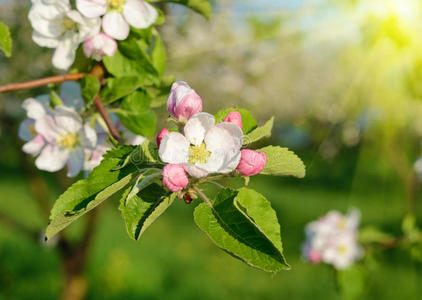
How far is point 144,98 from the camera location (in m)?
1.34

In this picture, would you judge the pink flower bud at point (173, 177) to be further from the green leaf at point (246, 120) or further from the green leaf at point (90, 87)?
the green leaf at point (90, 87)

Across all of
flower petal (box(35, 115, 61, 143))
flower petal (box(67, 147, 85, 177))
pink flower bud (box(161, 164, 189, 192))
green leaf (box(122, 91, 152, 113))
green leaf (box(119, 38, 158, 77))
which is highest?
pink flower bud (box(161, 164, 189, 192))

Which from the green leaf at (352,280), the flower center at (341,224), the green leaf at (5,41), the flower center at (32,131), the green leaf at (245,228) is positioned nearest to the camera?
the green leaf at (245,228)

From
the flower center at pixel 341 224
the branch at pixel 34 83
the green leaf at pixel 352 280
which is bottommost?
the green leaf at pixel 352 280

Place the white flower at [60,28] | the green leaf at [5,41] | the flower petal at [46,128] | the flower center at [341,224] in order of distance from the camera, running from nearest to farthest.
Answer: the green leaf at [5,41], the white flower at [60,28], the flower petal at [46,128], the flower center at [341,224]

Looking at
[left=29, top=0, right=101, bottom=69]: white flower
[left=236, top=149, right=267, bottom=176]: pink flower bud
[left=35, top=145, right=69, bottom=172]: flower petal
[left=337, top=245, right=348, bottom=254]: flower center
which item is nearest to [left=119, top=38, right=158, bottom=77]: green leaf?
[left=29, top=0, right=101, bottom=69]: white flower

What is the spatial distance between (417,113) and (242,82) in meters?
6.35

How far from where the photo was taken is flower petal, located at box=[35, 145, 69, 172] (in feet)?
4.50

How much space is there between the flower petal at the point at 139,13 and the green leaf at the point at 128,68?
0.32ft

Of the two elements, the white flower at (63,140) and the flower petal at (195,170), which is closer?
the flower petal at (195,170)

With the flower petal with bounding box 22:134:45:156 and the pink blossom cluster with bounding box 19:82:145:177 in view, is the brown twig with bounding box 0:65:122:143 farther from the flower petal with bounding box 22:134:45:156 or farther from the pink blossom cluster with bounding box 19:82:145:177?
the flower petal with bounding box 22:134:45:156

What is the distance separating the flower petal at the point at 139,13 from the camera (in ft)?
4.03

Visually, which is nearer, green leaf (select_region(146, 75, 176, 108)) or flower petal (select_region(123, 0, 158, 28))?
flower petal (select_region(123, 0, 158, 28))

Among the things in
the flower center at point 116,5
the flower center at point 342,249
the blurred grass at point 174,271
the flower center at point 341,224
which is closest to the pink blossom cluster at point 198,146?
the flower center at point 116,5
